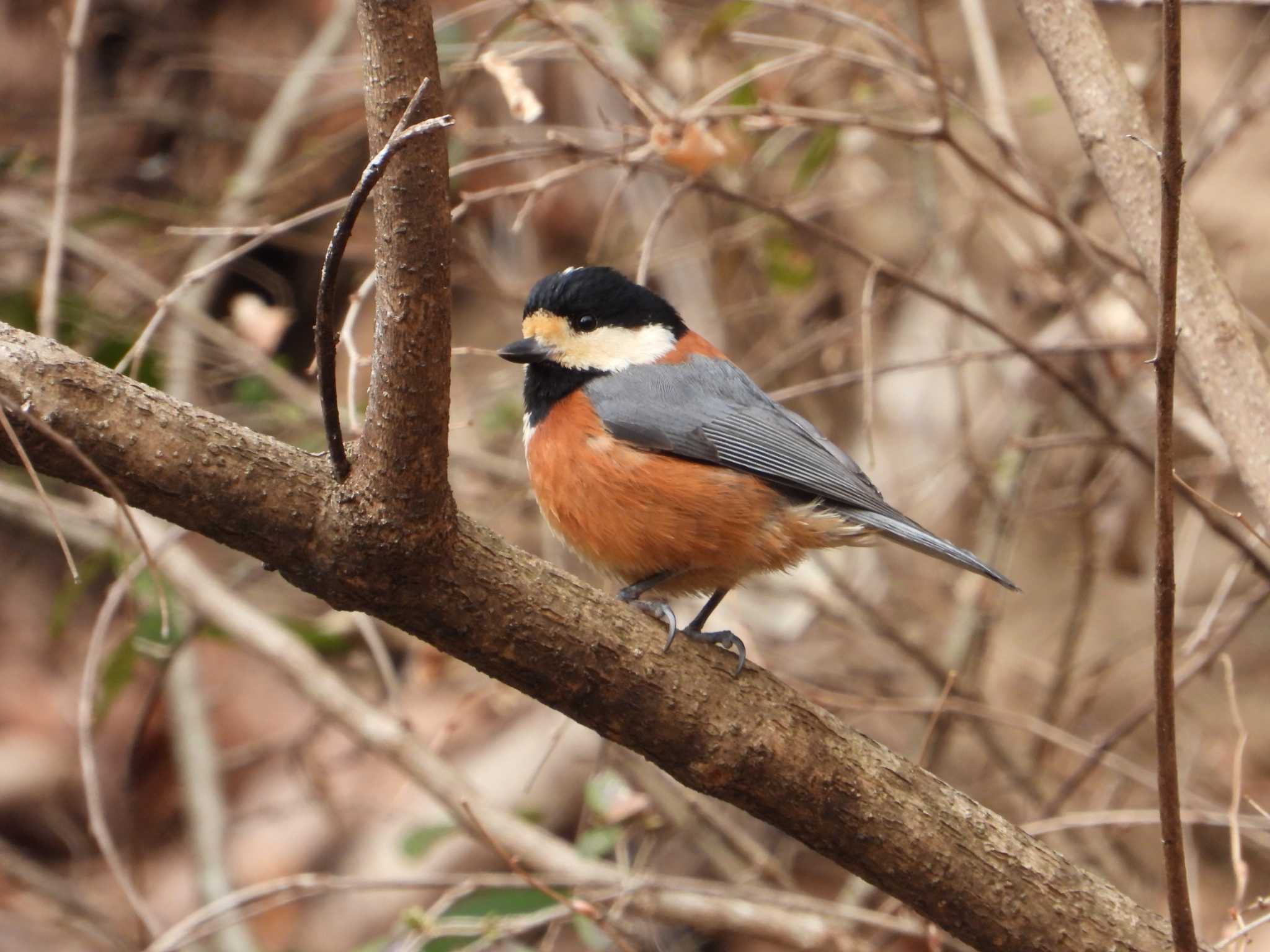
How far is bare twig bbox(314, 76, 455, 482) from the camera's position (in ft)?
5.31

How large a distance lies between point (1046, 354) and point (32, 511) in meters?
3.87

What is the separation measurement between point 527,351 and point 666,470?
53 centimetres

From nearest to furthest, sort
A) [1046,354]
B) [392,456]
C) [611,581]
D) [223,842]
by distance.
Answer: [392,456], [611,581], [1046,354], [223,842]

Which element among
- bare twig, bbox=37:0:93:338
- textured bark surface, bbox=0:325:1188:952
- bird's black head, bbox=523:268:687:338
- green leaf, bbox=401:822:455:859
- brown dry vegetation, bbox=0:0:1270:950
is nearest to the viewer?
textured bark surface, bbox=0:325:1188:952

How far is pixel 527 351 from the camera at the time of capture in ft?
10.7

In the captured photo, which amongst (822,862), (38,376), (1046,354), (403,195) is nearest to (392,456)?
(403,195)

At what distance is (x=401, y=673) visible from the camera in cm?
606

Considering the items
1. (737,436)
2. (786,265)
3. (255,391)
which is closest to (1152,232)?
(737,436)

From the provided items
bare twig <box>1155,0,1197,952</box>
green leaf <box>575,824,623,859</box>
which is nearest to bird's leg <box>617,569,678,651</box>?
green leaf <box>575,824,623,859</box>

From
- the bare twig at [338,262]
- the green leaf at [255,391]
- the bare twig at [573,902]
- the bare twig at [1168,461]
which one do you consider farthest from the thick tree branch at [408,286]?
the green leaf at [255,391]

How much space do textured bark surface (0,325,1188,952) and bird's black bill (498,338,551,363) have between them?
113 centimetres

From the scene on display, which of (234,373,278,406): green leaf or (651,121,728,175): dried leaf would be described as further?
(234,373,278,406): green leaf

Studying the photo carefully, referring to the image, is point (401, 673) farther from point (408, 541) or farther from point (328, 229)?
point (408, 541)

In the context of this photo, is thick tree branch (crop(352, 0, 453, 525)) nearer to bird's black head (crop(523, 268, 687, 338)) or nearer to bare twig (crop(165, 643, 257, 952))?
bird's black head (crop(523, 268, 687, 338))
